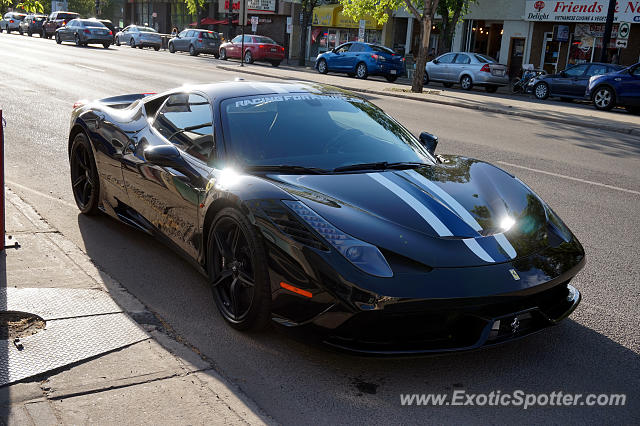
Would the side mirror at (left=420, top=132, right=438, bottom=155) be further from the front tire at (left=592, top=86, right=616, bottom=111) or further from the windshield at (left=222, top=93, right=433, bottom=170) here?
the front tire at (left=592, top=86, right=616, bottom=111)

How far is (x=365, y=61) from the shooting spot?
29.4m

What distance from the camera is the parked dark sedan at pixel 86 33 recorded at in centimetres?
4128

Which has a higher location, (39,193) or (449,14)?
(449,14)

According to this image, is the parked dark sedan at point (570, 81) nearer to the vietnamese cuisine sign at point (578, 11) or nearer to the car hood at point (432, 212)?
the vietnamese cuisine sign at point (578, 11)

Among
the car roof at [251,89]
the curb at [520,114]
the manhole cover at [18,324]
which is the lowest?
the manhole cover at [18,324]

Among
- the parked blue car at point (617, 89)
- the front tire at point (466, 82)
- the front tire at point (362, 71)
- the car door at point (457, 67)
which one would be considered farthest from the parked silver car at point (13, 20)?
the parked blue car at point (617, 89)

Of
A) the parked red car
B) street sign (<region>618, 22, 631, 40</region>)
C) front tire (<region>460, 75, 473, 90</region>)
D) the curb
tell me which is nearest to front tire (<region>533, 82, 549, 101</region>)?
front tire (<region>460, 75, 473, 90</region>)

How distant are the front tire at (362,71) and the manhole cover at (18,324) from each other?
26.5 metres

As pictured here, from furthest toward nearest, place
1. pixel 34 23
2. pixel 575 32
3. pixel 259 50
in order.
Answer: pixel 34 23 → pixel 259 50 → pixel 575 32

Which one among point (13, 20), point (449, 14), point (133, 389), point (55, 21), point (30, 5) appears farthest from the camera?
point (13, 20)

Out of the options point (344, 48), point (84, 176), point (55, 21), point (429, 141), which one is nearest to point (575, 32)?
point (344, 48)

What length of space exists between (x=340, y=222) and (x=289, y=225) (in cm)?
26

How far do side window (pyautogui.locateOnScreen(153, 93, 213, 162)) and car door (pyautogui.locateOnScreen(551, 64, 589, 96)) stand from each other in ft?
70.6

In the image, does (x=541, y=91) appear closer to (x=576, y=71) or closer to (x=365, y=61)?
(x=576, y=71)
